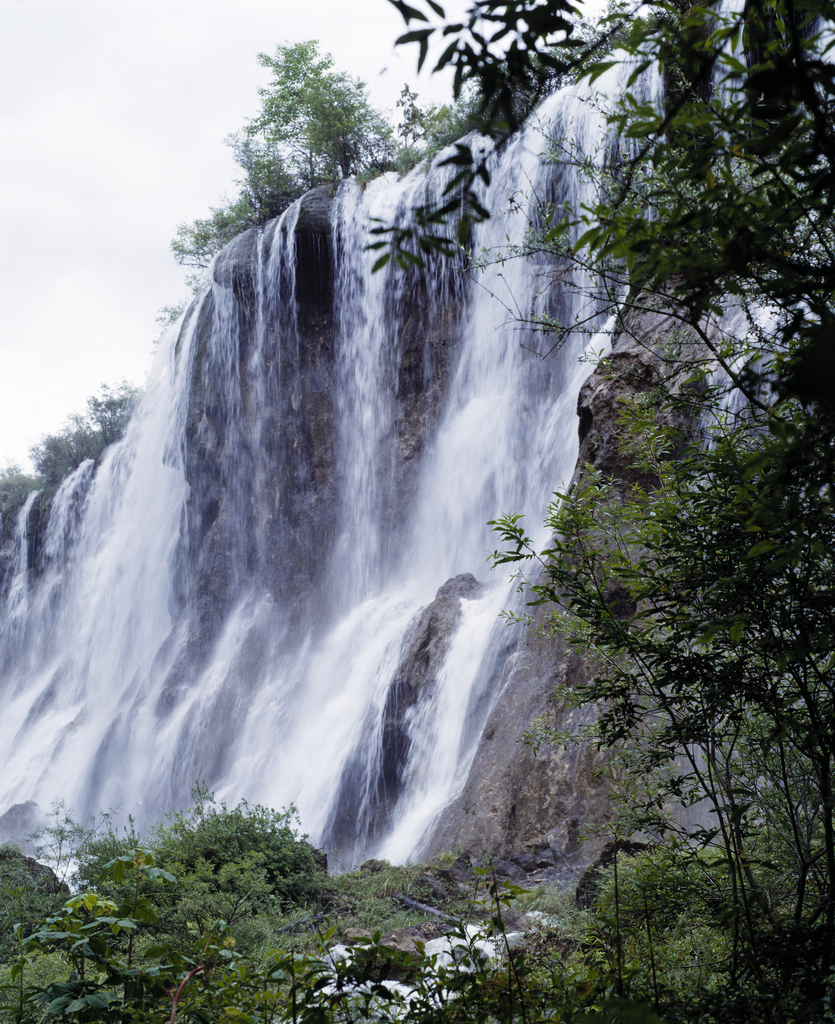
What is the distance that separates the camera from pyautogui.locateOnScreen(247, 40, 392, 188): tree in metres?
27.2

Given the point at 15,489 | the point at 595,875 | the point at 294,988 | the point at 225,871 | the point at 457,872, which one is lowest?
the point at 294,988

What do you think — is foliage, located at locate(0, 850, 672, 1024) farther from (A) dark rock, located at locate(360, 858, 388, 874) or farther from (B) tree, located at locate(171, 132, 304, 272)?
(B) tree, located at locate(171, 132, 304, 272)

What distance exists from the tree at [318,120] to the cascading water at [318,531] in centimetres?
657

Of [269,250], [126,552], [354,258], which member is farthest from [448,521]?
[126,552]

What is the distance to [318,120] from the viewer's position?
27438 millimetres

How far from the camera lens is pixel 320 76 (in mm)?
29125

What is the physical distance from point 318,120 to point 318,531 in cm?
1618

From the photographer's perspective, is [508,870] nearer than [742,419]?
No

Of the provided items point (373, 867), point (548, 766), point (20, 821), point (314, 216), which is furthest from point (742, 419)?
point (20, 821)

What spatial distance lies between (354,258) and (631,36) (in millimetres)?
20897

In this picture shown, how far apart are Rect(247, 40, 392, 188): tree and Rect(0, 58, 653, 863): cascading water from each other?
6573 mm

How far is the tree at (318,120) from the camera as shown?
27.2 meters

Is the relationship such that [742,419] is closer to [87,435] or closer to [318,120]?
[318,120]

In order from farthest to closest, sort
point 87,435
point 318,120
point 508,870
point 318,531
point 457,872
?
1. point 87,435
2. point 318,120
3. point 318,531
4. point 457,872
5. point 508,870
